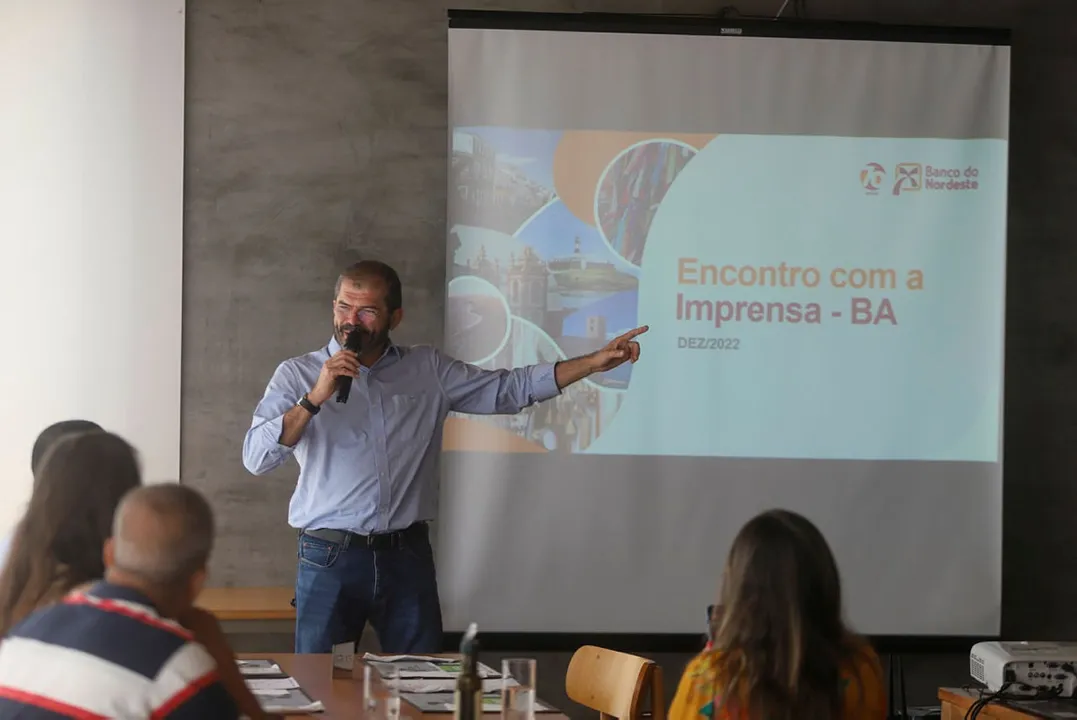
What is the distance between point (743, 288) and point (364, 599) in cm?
197

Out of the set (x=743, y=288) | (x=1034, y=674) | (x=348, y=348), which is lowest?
(x=1034, y=674)

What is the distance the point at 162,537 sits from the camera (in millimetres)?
1886

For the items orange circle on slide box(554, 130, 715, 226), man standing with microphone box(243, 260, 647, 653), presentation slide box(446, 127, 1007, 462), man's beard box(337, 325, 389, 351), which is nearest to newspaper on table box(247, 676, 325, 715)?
man standing with microphone box(243, 260, 647, 653)

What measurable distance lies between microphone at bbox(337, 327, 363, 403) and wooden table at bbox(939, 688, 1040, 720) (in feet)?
6.79

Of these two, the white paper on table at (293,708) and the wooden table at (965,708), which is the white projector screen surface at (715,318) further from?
the white paper on table at (293,708)

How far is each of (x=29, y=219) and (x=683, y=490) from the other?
2854 millimetres

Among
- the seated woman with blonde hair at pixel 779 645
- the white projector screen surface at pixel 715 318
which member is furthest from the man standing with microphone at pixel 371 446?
the seated woman with blonde hair at pixel 779 645

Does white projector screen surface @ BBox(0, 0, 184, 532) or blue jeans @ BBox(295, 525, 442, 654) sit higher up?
white projector screen surface @ BBox(0, 0, 184, 532)

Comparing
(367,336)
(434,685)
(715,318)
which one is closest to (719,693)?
(434,685)

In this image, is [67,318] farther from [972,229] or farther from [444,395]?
[972,229]

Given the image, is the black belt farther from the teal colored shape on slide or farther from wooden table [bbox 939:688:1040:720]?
wooden table [bbox 939:688:1040:720]

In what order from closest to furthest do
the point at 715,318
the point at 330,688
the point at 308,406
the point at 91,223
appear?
the point at 330,688 → the point at 308,406 → the point at 715,318 → the point at 91,223

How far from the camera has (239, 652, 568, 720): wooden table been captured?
106 inches

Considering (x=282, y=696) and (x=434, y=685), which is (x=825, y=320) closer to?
(x=434, y=685)
